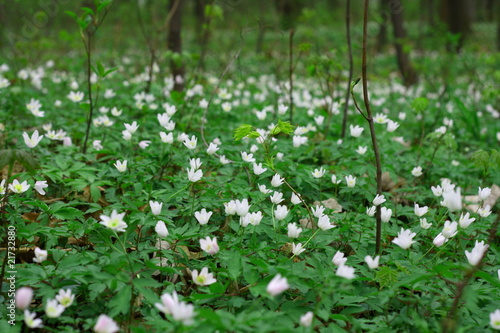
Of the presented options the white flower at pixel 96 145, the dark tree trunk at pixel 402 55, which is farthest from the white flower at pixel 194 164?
the dark tree trunk at pixel 402 55

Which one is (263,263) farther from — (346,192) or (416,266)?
(346,192)

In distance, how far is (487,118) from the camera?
20.9ft

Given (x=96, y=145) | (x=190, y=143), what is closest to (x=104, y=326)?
(x=190, y=143)

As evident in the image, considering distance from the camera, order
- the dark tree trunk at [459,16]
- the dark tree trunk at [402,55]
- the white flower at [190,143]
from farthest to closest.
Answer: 1. the dark tree trunk at [459,16]
2. the dark tree trunk at [402,55]
3. the white flower at [190,143]

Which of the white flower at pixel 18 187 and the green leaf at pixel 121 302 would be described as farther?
the white flower at pixel 18 187

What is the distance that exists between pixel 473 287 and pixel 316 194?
1.35 m

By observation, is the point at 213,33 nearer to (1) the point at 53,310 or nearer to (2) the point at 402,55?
(2) the point at 402,55

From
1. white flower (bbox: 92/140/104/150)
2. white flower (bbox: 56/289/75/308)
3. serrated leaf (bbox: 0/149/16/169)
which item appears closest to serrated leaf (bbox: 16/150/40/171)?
serrated leaf (bbox: 0/149/16/169)

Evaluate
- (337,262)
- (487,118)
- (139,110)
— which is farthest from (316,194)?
(487,118)

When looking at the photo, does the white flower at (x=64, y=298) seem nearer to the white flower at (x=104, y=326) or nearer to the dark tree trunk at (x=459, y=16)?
the white flower at (x=104, y=326)

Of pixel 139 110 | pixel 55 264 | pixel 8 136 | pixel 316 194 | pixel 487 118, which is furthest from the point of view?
pixel 487 118

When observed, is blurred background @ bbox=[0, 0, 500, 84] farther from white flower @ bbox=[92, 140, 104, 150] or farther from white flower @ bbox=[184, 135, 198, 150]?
white flower @ bbox=[184, 135, 198, 150]

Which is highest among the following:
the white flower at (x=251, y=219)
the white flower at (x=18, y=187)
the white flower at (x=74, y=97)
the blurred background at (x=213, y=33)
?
the blurred background at (x=213, y=33)

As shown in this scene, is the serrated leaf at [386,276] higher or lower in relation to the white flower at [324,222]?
lower
